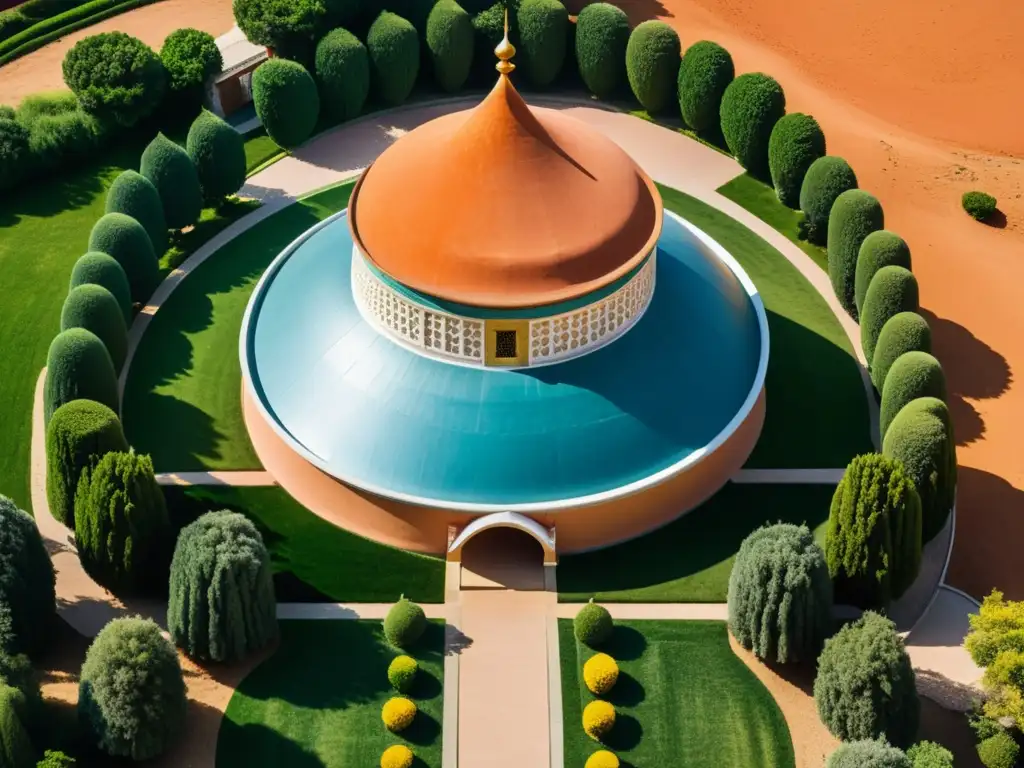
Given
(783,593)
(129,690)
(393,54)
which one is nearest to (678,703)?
(783,593)

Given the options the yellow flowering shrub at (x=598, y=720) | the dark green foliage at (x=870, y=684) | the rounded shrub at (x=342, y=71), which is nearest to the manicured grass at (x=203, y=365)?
the rounded shrub at (x=342, y=71)

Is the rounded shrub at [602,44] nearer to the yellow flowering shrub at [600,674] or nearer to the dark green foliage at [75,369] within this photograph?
the dark green foliage at [75,369]

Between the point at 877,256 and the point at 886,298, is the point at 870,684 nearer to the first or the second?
the point at 886,298

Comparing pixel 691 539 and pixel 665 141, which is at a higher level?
pixel 665 141

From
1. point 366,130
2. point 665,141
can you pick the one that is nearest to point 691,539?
point 665,141

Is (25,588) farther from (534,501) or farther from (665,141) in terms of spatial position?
(665,141)
